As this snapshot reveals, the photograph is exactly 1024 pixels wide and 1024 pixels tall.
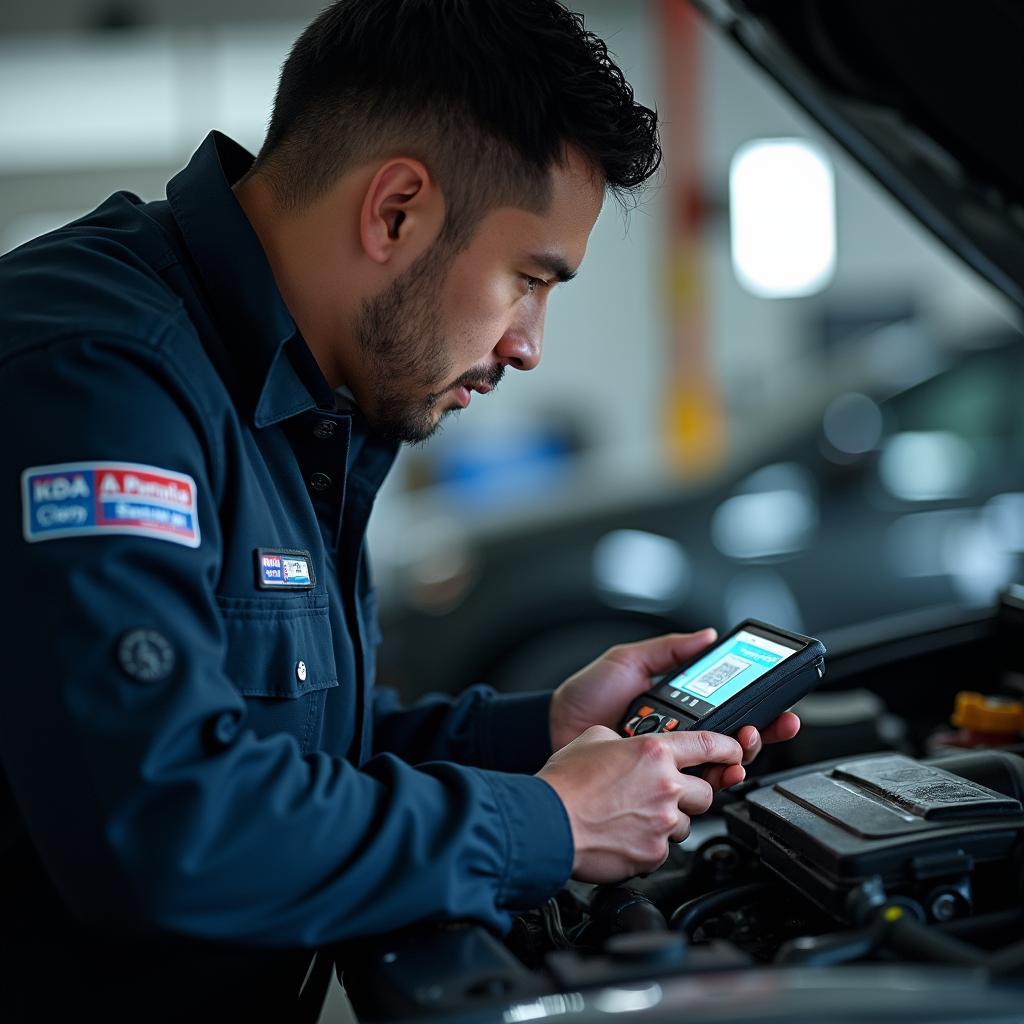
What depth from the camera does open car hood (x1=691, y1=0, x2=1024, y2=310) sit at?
131 cm

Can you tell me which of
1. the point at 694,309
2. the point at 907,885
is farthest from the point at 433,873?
the point at 694,309

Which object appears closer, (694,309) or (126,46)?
(694,309)

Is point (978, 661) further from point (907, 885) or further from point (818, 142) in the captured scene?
point (818, 142)

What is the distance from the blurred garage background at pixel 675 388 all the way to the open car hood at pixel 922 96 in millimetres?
2556

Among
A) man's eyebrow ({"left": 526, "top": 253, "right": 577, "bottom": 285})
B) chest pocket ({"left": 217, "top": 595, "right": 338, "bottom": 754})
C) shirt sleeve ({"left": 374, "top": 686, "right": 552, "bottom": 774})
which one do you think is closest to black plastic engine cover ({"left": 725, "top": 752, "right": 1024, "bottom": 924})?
shirt sleeve ({"left": 374, "top": 686, "right": 552, "bottom": 774})

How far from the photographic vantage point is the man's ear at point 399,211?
120 centimetres

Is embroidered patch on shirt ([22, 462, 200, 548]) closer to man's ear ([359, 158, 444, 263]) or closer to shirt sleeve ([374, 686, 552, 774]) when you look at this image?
man's ear ([359, 158, 444, 263])

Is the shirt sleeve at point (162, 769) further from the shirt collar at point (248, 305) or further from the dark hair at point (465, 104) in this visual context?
the dark hair at point (465, 104)

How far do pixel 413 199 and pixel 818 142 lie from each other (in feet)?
24.2

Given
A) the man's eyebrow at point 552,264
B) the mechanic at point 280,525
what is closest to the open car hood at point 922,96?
the mechanic at point 280,525

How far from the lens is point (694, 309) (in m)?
7.19

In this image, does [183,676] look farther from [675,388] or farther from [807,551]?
[675,388]

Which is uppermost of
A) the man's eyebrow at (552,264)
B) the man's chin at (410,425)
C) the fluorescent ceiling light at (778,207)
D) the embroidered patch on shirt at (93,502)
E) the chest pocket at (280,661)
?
the fluorescent ceiling light at (778,207)

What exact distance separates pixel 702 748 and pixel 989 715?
55 cm
